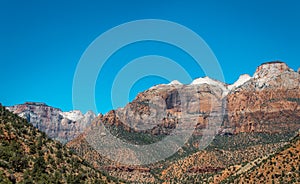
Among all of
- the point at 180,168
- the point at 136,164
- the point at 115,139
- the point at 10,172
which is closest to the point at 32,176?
the point at 10,172

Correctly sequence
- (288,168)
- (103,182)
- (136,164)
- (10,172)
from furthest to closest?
1. (136,164)
2. (288,168)
3. (103,182)
4. (10,172)

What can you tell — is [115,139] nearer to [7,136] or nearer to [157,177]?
[157,177]

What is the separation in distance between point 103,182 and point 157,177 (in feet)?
378

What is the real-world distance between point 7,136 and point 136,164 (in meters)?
139

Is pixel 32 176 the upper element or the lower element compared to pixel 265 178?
lower

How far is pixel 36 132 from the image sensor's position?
1932 inches

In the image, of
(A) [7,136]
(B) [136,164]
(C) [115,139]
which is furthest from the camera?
(C) [115,139]

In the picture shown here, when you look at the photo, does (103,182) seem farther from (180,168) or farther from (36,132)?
(180,168)

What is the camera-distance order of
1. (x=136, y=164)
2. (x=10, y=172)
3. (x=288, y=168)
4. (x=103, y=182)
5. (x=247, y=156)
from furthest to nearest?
(x=136, y=164), (x=247, y=156), (x=288, y=168), (x=103, y=182), (x=10, y=172)

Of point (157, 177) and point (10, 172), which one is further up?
point (157, 177)

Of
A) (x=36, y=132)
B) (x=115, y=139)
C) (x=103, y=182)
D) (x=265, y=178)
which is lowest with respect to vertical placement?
(x=103, y=182)

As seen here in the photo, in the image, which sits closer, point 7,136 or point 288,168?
point 7,136

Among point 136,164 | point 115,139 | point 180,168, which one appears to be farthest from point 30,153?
point 115,139

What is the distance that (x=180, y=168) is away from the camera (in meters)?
159
